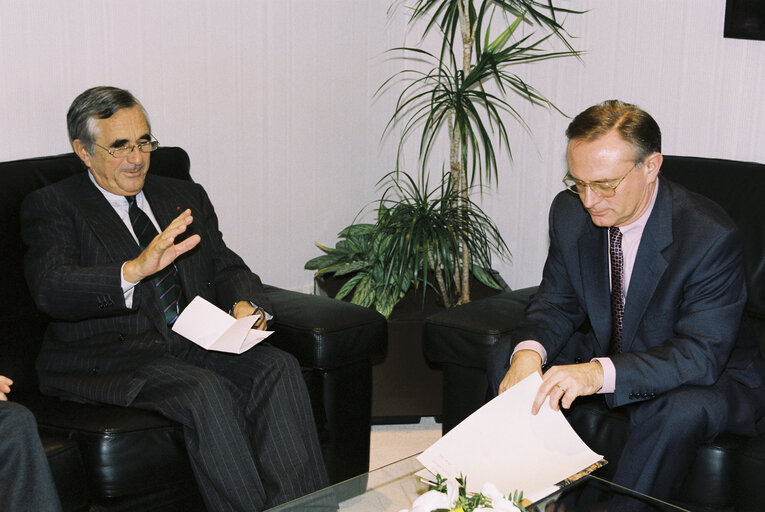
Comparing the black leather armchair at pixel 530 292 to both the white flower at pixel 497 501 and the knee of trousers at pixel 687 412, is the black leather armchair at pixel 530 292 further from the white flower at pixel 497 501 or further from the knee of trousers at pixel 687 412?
the white flower at pixel 497 501

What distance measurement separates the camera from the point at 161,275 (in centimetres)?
241

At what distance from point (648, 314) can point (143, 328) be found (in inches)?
53.2

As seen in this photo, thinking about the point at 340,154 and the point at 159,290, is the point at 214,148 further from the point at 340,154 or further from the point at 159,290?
the point at 159,290

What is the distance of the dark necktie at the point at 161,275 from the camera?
2.40m

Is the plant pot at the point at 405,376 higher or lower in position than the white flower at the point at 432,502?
lower

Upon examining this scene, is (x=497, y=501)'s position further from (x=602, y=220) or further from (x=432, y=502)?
(x=602, y=220)

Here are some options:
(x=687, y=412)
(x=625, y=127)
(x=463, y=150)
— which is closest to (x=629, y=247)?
(x=625, y=127)

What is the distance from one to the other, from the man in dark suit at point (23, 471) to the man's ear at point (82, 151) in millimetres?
820

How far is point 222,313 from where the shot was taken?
2.31m

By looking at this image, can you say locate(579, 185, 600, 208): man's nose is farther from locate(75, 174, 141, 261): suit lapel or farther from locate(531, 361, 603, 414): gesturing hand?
locate(75, 174, 141, 261): suit lapel

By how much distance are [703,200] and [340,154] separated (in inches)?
72.7

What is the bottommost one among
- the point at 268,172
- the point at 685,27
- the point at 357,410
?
the point at 357,410

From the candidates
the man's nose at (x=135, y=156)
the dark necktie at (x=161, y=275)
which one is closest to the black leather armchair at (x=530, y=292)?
the dark necktie at (x=161, y=275)

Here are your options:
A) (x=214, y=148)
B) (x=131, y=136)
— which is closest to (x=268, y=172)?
(x=214, y=148)
